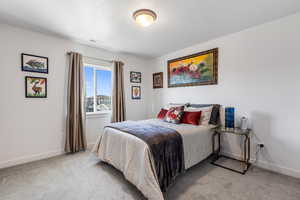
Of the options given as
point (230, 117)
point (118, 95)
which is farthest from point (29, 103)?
point (230, 117)

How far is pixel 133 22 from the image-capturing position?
2.27 m

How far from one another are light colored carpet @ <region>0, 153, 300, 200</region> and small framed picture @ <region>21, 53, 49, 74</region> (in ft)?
5.67

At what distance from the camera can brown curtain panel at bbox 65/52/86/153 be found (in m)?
2.92

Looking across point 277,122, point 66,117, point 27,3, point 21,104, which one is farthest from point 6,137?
point 277,122

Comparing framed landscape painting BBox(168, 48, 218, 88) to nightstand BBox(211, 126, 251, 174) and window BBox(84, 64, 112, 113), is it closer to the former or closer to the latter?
nightstand BBox(211, 126, 251, 174)

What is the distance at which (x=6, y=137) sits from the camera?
2.36m

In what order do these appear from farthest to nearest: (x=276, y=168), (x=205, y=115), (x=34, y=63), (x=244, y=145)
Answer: (x=205, y=115) → (x=34, y=63) → (x=244, y=145) → (x=276, y=168)

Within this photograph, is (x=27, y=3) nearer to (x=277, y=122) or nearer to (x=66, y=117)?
(x=66, y=117)

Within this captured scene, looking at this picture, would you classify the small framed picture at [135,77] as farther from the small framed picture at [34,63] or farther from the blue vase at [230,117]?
the blue vase at [230,117]

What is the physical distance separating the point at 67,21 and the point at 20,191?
8.22 ft

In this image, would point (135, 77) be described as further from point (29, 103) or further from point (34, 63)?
point (29, 103)

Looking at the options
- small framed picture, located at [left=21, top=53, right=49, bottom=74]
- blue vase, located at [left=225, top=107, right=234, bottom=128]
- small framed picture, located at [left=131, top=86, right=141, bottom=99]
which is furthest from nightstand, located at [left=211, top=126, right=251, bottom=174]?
small framed picture, located at [left=21, top=53, right=49, bottom=74]

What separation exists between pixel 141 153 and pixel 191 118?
1.37m

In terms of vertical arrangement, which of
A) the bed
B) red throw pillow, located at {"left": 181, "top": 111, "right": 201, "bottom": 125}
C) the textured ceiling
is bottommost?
the bed
